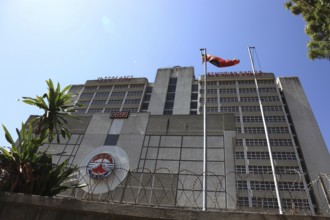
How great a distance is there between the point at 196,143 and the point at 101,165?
37.9 ft

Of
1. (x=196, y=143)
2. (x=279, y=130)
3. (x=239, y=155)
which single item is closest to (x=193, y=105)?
(x=239, y=155)

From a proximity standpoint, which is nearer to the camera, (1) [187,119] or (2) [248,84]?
(1) [187,119]

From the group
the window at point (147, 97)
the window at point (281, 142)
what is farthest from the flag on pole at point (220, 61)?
the window at point (147, 97)

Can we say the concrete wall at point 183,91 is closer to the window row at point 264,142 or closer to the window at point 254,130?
the window at point 254,130

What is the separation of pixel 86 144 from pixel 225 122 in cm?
1805

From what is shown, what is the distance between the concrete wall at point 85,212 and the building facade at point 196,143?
35.2 inches

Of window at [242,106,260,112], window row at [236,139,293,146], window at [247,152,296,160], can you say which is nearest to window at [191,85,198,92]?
window at [242,106,260,112]

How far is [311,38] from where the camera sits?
46.1 ft

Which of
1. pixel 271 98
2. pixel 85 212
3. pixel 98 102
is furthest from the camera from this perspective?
pixel 98 102

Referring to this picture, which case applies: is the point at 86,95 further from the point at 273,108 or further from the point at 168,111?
the point at 273,108

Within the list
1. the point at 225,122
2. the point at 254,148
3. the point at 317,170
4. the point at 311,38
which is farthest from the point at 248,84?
the point at 311,38

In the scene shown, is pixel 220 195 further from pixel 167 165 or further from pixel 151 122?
pixel 151 122

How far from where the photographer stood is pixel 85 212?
5547mm

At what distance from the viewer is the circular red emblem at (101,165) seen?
2484cm
